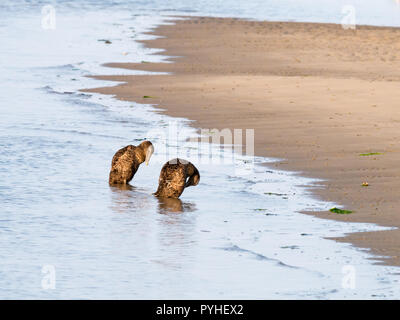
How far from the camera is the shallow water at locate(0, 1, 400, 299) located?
9117 millimetres

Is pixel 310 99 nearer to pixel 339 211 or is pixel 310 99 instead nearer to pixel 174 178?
pixel 174 178

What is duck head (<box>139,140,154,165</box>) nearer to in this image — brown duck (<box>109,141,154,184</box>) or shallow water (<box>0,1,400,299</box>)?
brown duck (<box>109,141,154,184</box>)

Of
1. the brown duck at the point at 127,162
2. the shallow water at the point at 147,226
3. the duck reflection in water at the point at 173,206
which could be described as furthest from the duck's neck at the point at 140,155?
the duck reflection in water at the point at 173,206

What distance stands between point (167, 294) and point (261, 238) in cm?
222

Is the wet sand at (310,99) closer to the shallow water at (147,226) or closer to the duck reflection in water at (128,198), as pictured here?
the shallow water at (147,226)

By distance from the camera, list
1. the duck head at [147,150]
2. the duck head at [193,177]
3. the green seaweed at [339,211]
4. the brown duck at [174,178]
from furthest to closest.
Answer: the duck head at [147,150], the duck head at [193,177], the brown duck at [174,178], the green seaweed at [339,211]

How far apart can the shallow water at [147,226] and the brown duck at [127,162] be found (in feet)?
0.64

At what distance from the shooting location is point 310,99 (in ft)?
69.8

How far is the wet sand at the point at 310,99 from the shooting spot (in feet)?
43.5

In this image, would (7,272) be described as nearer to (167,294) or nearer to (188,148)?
(167,294)

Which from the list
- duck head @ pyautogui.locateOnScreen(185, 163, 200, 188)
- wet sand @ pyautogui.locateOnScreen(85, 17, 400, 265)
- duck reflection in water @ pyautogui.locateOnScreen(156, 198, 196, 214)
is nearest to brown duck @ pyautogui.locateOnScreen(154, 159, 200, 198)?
duck head @ pyautogui.locateOnScreen(185, 163, 200, 188)

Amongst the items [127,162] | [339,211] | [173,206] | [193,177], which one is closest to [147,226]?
[173,206]

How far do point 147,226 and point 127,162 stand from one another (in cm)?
245

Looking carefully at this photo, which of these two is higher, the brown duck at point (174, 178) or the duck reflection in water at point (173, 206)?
the brown duck at point (174, 178)
